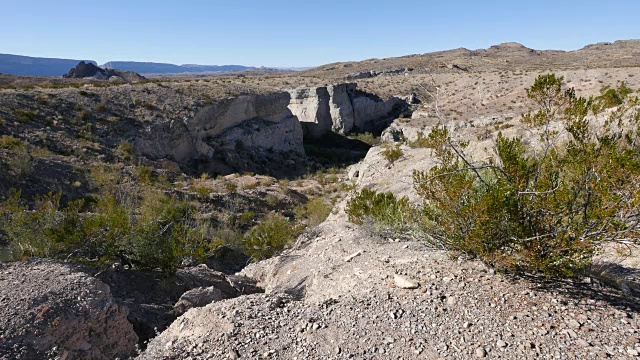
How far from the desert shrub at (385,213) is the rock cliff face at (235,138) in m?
14.7

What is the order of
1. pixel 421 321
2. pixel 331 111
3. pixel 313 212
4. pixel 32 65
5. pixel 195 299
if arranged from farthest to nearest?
1. pixel 32 65
2. pixel 331 111
3. pixel 313 212
4. pixel 195 299
5. pixel 421 321

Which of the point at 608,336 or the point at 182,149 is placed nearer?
the point at 608,336

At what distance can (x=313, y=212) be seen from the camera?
46.1 feet

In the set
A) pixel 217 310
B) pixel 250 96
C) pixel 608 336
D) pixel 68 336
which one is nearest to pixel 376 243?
pixel 217 310

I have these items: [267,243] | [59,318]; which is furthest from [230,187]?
[59,318]

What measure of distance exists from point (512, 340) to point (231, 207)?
1154 cm

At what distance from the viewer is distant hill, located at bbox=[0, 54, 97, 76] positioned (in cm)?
14500

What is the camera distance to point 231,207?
45.4 feet

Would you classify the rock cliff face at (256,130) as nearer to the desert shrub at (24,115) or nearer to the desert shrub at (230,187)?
the desert shrub at (24,115)

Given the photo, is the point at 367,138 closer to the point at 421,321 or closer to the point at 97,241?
the point at 97,241

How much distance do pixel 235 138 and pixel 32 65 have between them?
182 m

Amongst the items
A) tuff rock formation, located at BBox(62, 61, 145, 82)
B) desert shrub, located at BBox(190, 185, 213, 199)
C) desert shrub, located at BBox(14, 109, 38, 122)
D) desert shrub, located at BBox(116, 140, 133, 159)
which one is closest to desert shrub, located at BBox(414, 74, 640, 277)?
desert shrub, located at BBox(190, 185, 213, 199)

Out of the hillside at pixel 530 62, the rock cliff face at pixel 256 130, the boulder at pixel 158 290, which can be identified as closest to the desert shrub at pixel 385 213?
the boulder at pixel 158 290

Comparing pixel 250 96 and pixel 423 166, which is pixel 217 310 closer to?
pixel 423 166
